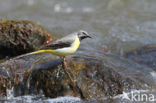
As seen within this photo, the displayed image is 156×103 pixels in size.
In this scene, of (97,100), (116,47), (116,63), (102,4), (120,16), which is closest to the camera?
(97,100)

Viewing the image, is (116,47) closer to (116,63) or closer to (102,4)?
(116,63)

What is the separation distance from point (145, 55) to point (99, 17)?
22.1 feet

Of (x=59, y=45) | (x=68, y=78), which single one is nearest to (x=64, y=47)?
(x=59, y=45)

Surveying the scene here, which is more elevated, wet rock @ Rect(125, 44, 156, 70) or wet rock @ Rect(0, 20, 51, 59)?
wet rock @ Rect(0, 20, 51, 59)

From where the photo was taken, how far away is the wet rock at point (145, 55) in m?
11.7

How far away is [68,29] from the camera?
15.6 meters

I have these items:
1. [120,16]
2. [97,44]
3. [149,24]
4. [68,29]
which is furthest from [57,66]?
[120,16]

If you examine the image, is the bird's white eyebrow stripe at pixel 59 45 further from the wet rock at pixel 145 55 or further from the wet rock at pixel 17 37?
the wet rock at pixel 145 55

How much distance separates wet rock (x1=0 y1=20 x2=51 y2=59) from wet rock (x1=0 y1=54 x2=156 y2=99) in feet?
3.30

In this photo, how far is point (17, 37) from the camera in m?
10.3

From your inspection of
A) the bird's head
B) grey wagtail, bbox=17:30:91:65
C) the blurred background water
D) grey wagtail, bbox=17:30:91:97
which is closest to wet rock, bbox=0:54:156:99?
grey wagtail, bbox=17:30:91:97

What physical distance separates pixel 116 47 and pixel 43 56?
4.47 metres

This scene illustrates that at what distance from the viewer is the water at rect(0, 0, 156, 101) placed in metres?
14.0

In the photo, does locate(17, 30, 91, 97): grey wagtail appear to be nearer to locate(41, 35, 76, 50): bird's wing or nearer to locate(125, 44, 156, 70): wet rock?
locate(41, 35, 76, 50): bird's wing
